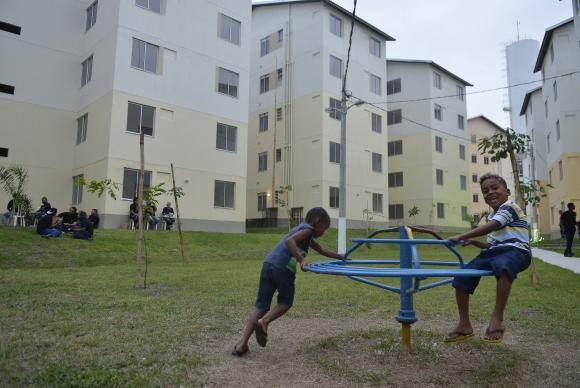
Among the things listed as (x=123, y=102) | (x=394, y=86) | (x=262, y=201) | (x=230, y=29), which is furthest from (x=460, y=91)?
(x=123, y=102)

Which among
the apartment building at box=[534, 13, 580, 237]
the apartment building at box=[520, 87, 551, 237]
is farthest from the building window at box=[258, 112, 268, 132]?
the apartment building at box=[520, 87, 551, 237]

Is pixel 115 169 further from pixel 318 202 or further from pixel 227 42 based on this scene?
pixel 318 202

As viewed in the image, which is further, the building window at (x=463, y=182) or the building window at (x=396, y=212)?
the building window at (x=463, y=182)

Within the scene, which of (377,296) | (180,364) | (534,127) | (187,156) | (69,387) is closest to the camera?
(69,387)

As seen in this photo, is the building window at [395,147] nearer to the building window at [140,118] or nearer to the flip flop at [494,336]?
the building window at [140,118]

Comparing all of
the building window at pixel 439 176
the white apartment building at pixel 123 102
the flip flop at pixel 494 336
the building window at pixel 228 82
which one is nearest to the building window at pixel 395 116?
the building window at pixel 439 176

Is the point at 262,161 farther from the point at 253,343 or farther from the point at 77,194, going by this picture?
the point at 253,343

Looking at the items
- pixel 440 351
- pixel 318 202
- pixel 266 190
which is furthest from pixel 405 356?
pixel 266 190

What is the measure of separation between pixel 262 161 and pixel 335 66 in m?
9.34

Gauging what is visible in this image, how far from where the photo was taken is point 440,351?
489 cm

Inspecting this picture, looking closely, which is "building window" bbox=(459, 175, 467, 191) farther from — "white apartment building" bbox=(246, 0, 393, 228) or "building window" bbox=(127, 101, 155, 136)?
"building window" bbox=(127, 101, 155, 136)

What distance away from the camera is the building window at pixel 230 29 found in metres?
28.1

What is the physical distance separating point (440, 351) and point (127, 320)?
12.4ft

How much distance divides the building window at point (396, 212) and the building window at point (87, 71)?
29041 mm
